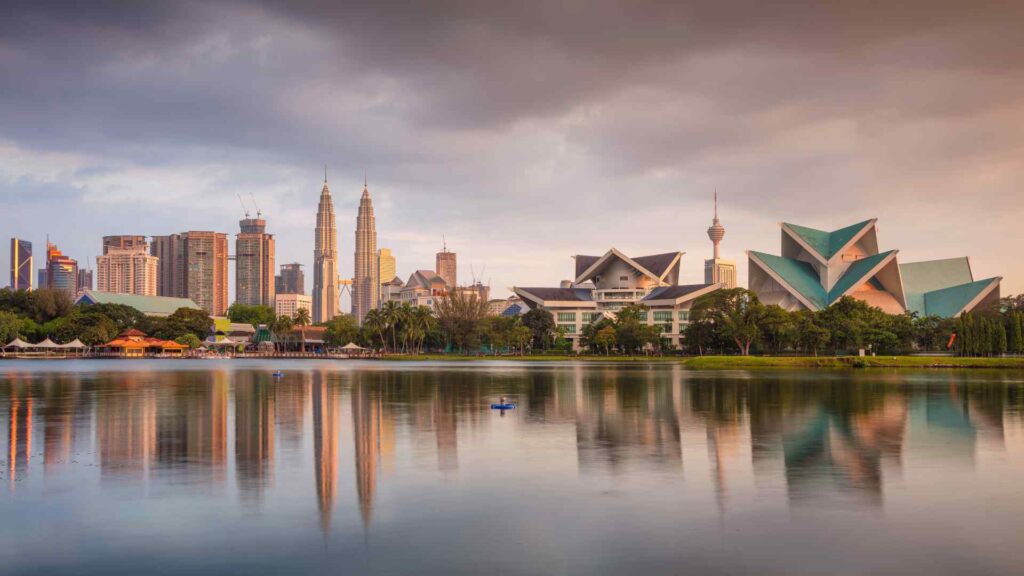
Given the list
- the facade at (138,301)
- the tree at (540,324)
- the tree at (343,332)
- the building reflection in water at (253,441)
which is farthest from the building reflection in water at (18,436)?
the facade at (138,301)

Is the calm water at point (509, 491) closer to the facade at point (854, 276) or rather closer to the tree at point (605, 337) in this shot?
the tree at point (605, 337)

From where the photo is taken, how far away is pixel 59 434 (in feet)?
67.1

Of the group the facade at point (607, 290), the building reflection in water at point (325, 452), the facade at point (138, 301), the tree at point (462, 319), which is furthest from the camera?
the facade at point (138, 301)

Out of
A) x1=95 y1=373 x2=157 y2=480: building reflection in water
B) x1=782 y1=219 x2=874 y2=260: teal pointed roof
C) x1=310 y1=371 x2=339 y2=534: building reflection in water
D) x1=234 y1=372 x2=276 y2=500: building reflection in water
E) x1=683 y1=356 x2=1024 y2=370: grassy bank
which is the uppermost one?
x1=782 y1=219 x2=874 y2=260: teal pointed roof

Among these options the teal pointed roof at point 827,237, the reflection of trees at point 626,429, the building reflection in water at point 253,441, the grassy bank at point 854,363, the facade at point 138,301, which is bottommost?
the grassy bank at point 854,363

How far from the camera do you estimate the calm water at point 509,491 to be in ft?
32.0

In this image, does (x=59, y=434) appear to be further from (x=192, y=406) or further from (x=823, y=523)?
(x=823, y=523)

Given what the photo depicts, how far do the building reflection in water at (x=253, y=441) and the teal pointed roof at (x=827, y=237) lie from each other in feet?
335

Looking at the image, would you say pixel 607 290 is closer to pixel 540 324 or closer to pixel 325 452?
pixel 540 324

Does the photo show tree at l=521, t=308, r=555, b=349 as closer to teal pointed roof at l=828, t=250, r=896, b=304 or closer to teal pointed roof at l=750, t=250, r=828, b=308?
teal pointed roof at l=750, t=250, r=828, b=308

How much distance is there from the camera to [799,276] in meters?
122

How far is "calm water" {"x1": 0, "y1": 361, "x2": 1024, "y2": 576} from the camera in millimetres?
9758

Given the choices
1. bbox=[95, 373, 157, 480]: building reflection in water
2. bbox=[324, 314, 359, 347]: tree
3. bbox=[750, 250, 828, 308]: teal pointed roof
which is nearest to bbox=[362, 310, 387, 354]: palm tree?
bbox=[324, 314, 359, 347]: tree

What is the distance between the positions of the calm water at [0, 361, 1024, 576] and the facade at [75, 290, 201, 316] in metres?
143
